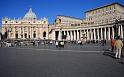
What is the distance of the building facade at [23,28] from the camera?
118688 mm

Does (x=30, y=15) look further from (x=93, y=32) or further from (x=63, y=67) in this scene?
(x=63, y=67)

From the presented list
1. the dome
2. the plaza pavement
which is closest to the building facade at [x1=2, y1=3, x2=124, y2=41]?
the dome

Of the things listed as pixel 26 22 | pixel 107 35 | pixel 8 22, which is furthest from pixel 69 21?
pixel 107 35

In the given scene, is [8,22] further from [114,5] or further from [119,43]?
[119,43]

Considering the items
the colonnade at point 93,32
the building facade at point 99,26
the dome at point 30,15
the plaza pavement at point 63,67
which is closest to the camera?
the plaza pavement at point 63,67

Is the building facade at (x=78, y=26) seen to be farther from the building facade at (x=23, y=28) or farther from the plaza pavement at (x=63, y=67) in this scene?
the plaza pavement at (x=63, y=67)

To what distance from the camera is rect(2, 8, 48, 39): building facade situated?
119 metres

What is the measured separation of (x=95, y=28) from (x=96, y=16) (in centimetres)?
1878

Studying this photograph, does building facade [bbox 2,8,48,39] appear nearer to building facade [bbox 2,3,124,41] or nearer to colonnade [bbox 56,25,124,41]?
building facade [bbox 2,3,124,41]

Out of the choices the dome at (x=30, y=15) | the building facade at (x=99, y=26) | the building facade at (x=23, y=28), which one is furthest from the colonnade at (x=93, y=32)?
the dome at (x=30, y=15)

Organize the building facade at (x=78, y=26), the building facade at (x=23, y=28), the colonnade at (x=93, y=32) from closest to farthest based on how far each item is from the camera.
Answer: the colonnade at (x=93, y=32), the building facade at (x=78, y=26), the building facade at (x=23, y=28)

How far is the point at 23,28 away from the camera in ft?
394

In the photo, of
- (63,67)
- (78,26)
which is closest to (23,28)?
(78,26)

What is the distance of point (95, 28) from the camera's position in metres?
87.1
